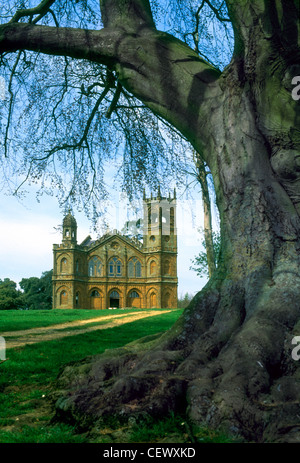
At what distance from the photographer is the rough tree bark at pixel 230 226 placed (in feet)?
10.5

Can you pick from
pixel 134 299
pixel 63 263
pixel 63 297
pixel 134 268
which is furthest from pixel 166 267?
pixel 63 297

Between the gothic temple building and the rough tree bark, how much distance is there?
62385 millimetres

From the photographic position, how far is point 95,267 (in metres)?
72.1

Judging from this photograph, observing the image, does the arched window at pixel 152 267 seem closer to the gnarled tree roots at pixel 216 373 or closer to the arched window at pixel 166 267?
the arched window at pixel 166 267

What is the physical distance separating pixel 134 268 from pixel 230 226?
223 ft

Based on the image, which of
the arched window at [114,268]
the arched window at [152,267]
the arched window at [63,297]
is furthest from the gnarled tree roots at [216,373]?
the arched window at [114,268]

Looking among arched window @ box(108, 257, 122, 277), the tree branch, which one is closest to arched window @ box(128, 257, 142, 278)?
arched window @ box(108, 257, 122, 277)

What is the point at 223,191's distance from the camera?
5.09 meters

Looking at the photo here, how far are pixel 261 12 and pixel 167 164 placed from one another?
4897 mm

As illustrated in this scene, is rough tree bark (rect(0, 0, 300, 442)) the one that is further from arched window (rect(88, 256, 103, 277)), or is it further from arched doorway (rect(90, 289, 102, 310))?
arched window (rect(88, 256, 103, 277))

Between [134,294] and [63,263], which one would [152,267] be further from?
[63,263]

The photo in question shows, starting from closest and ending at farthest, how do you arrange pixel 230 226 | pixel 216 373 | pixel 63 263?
pixel 216 373 < pixel 230 226 < pixel 63 263
